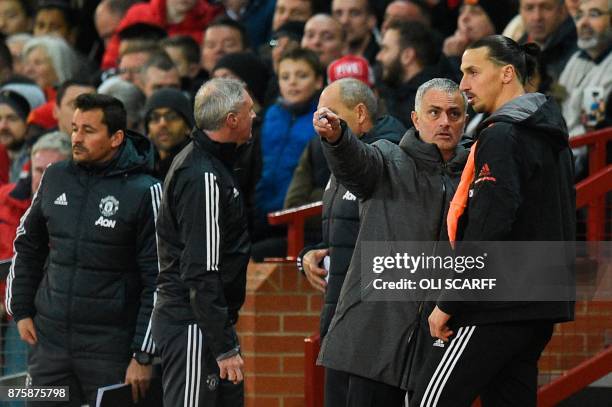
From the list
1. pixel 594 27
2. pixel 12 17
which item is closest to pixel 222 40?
pixel 594 27

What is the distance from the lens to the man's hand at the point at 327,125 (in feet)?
21.1

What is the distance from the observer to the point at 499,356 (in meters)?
6.21

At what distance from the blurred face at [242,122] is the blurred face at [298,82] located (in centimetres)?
313

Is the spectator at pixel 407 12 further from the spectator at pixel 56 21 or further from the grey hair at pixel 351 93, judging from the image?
the grey hair at pixel 351 93

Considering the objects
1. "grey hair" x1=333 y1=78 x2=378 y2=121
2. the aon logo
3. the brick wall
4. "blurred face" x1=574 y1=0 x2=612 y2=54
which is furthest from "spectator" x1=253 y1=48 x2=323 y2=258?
"grey hair" x1=333 y1=78 x2=378 y2=121

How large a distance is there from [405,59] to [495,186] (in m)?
5.01

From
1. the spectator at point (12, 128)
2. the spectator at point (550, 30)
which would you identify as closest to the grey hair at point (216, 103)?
the spectator at point (550, 30)

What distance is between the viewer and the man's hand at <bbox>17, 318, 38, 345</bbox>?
26.2ft

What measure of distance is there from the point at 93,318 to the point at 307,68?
3.43m

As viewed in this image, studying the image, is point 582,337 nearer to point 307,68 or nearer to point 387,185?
point 387,185

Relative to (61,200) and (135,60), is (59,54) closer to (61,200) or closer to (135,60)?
(135,60)

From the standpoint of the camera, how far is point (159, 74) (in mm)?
11641

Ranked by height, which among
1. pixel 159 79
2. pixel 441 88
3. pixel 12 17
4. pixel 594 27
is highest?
pixel 12 17

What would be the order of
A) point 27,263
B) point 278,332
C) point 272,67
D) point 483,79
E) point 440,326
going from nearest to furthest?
point 440,326 → point 483,79 → point 27,263 → point 278,332 → point 272,67
